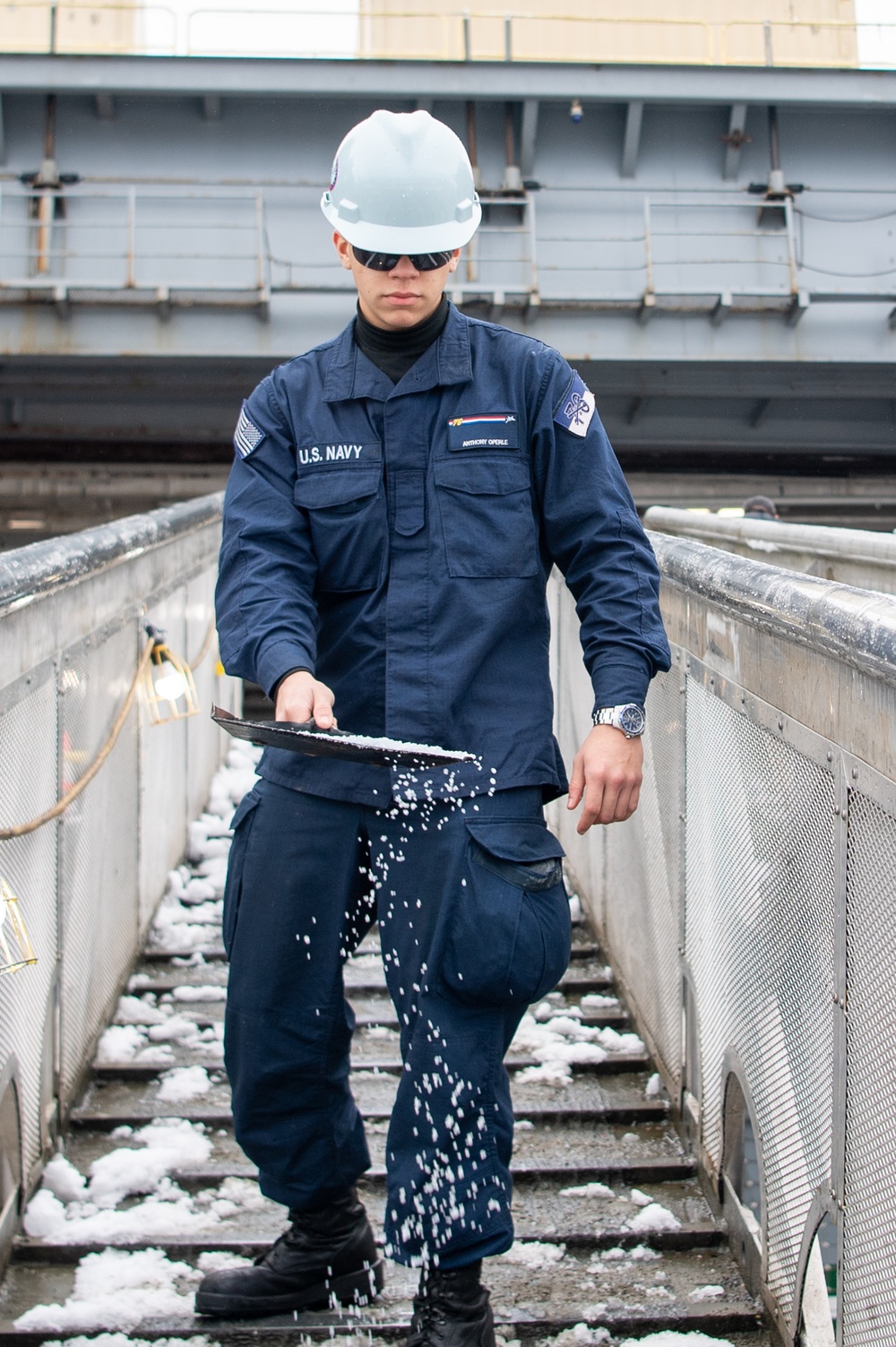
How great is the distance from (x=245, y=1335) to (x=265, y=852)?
35.0 inches

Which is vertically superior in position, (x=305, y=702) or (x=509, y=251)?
(x=509, y=251)

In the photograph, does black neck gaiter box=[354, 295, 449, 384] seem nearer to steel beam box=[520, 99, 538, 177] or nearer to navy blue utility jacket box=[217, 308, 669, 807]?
navy blue utility jacket box=[217, 308, 669, 807]

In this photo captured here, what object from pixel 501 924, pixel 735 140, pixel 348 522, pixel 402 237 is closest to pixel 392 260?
pixel 402 237

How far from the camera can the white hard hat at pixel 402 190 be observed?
221cm

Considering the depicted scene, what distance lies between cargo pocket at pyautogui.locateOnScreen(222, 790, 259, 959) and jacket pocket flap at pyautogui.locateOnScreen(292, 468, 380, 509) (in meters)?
0.53

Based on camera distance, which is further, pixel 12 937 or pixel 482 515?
pixel 12 937

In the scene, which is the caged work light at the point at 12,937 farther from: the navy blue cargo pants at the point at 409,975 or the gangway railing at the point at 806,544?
the gangway railing at the point at 806,544

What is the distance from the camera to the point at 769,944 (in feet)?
7.50

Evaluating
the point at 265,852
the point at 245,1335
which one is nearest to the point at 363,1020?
the point at 245,1335

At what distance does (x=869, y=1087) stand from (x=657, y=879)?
5.47 feet

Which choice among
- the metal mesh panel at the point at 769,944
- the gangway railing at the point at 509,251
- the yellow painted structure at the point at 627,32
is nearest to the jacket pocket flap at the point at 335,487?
the metal mesh panel at the point at 769,944

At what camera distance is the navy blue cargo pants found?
2.16 m

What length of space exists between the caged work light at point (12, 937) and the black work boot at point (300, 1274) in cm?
69

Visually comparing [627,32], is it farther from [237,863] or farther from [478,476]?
[237,863]
